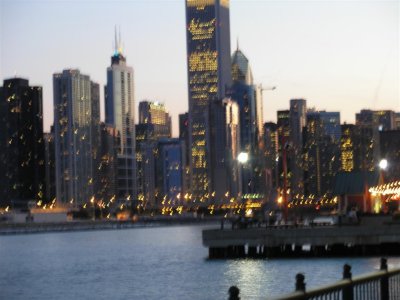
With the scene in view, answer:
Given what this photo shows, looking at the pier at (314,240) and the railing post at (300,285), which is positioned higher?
the railing post at (300,285)

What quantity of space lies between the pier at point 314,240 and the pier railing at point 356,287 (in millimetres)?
45760

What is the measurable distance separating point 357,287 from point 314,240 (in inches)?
1913

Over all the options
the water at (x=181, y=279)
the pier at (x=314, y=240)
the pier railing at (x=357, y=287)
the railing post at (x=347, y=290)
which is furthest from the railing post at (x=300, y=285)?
the pier at (x=314, y=240)

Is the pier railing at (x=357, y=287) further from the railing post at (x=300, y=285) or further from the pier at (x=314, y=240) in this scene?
the pier at (x=314, y=240)

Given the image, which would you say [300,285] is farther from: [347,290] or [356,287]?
[356,287]

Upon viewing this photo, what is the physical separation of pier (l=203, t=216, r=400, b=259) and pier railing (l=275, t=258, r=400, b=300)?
1802 inches

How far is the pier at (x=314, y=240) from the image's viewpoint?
6144 cm

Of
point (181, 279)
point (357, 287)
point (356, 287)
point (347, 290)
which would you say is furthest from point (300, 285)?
point (181, 279)

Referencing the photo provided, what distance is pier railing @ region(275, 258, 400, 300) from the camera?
35.2 ft

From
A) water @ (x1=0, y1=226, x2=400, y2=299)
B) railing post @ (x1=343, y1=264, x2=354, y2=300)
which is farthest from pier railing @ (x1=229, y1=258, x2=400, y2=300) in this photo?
water @ (x1=0, y1=226, x2=400, y2=299)

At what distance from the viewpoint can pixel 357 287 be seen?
46.4 feet

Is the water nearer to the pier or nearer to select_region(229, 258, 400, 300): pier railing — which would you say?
the pier

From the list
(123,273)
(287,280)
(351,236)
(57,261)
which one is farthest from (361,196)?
(287,280)

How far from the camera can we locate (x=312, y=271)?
57219 mm
